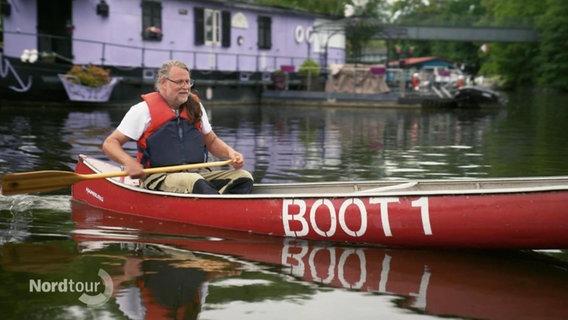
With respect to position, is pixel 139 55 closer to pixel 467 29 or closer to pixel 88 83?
pixel 88 83

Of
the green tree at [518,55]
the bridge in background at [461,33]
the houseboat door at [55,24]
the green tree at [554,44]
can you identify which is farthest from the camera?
the green tree at [518,55]

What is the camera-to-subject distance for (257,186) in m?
8.20

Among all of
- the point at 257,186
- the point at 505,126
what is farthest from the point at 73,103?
the point at 257,186

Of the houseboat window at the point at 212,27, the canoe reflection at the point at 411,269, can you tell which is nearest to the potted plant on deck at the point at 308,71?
the houseboat window at the point at 212,27

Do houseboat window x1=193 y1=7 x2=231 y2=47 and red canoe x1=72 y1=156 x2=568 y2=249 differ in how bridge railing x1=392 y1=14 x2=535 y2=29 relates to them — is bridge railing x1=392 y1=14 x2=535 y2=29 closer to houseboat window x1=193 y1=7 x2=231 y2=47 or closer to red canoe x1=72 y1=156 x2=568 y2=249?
houseboat window x1=193 y1=7 x2=231 y2=47

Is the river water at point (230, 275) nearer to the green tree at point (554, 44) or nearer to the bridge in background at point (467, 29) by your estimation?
the bridge in background at point (467, 29)

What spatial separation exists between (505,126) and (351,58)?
18.8 metres

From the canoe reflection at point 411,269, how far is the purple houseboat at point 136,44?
1823cm

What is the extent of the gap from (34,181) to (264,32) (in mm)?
26891

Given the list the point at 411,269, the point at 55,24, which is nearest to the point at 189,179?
the point at 411,269

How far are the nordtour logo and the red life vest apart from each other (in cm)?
217

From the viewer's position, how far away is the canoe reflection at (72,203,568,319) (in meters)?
5.22

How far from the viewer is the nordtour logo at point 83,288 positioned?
5.21 meters

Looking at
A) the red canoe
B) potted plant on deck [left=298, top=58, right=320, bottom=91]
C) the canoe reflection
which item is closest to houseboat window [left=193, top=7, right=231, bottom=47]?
potted plant on deck [left=298, top=58, right=320, bottom=91]
